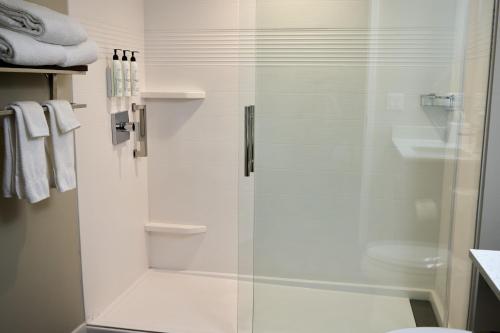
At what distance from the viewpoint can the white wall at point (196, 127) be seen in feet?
9.76

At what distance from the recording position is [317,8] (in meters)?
2.36

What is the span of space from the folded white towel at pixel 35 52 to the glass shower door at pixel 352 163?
84 cm

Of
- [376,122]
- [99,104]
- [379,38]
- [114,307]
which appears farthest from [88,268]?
[379,38]

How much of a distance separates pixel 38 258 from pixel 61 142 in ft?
1.72

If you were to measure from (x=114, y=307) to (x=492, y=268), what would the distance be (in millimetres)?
2056

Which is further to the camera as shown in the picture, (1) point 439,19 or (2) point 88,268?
(2) point 88,268

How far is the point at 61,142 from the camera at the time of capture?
6.29 feet

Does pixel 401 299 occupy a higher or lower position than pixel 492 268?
lower

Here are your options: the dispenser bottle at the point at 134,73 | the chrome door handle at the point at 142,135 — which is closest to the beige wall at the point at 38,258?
the dispenser bottle at the point at 134,73

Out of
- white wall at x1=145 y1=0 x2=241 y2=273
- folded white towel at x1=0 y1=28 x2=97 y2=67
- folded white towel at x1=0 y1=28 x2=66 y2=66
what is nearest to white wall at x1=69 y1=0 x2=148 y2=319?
white wall at x1=145 y1=0 x2=241 y2=273

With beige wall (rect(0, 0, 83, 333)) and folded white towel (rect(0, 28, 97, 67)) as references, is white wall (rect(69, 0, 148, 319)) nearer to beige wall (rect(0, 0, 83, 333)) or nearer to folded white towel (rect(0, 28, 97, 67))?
beige wall (rect(0, 0, 83, 333))

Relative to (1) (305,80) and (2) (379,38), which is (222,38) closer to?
(1) (305,80)

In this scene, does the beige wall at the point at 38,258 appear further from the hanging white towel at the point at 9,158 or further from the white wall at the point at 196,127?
the white wall at the point at 196,127

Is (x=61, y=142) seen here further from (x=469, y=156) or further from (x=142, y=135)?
(x=469, y=156)
